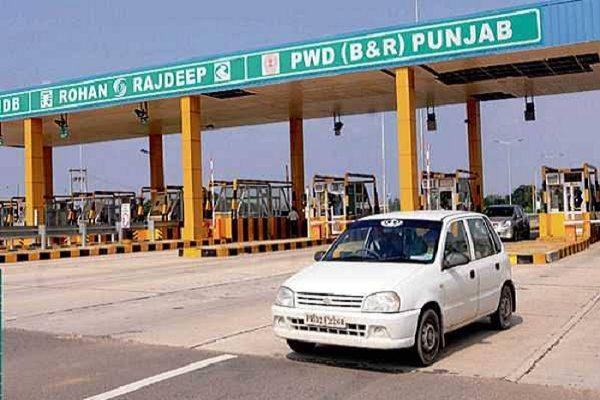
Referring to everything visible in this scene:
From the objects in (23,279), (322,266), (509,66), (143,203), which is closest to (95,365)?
(322,266)

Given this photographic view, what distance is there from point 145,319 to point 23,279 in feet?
24.4

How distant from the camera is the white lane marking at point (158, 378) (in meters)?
5.97

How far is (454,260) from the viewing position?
7535 millimetres

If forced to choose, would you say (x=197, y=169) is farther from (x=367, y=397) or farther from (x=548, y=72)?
(x=367, y=397)

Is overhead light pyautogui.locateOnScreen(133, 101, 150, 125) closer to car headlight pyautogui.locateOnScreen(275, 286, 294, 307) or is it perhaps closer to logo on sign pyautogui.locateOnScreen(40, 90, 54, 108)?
logo on sign pyautogui.locateOnScreen(40, 90, 54, 108)

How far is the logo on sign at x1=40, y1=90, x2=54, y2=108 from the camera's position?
28875 mm

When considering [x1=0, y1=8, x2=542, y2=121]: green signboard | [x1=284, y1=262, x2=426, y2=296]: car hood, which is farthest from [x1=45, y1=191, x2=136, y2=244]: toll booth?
[x1=284, y1=262, x2=426, y2=296]: car hood

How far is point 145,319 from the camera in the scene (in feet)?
32.8

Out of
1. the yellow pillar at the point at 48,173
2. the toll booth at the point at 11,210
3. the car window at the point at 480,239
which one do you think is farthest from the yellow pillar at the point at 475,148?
the yellow pillar at the point at 48,173

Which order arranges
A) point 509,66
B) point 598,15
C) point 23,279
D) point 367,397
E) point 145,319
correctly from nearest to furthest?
point 367,397 → point 145,319 → point 23,279 → point 598,15 → point 509,66

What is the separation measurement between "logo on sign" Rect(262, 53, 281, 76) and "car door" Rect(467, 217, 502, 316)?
1576cm

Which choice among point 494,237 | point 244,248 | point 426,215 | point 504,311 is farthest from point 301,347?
point 244,248

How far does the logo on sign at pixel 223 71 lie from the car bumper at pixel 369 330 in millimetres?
18771

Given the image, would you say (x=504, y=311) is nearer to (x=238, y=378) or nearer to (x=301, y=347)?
(x=301, y=347)
